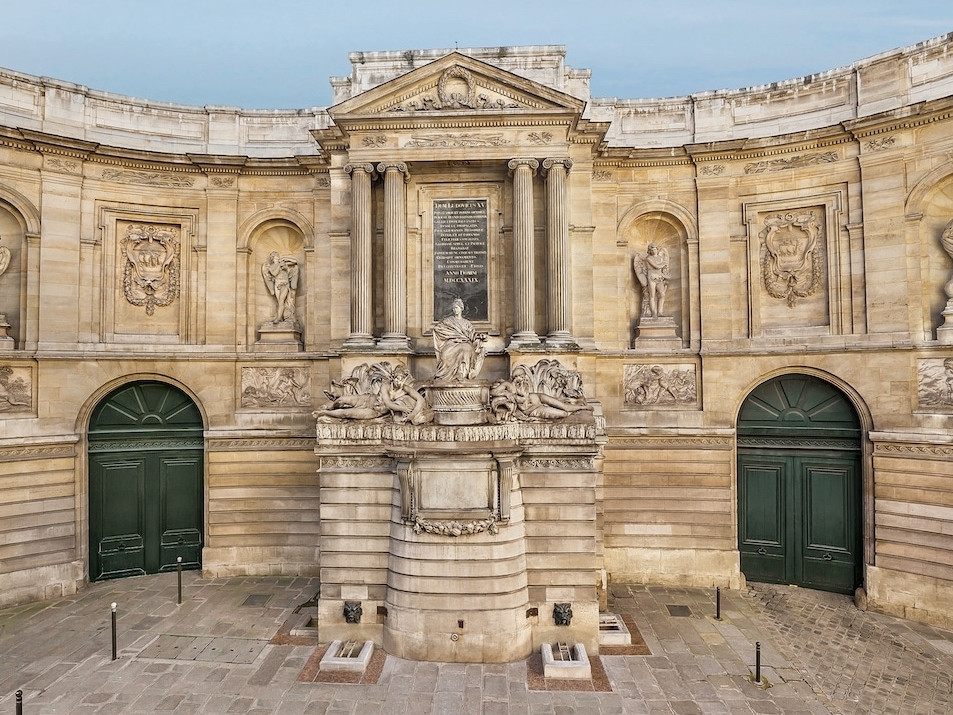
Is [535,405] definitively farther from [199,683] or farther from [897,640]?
[897,640]

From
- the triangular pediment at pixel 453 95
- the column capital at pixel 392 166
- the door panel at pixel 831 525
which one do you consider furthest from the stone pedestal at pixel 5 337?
the door panel at pixel 831 525

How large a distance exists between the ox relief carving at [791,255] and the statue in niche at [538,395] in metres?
7.22

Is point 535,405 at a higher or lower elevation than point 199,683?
higher

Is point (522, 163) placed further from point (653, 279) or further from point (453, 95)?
point (653, 279)

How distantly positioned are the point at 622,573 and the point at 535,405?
21.7ft

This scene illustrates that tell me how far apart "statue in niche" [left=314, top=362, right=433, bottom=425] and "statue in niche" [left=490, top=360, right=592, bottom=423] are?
5.15 feet

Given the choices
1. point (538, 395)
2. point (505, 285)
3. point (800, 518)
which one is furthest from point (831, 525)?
point (505, 285)

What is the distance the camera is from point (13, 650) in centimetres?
1175

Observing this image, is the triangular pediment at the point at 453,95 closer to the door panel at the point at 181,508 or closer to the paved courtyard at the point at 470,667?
the door panel at the point at 181,508

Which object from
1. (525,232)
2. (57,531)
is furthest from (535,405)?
(57,531)

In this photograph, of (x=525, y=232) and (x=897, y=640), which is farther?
(x=525, y=232)

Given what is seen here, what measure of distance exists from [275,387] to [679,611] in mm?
12353

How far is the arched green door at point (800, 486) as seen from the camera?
14984 mm

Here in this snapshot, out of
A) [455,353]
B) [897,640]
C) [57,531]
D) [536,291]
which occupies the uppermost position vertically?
[536,291]
